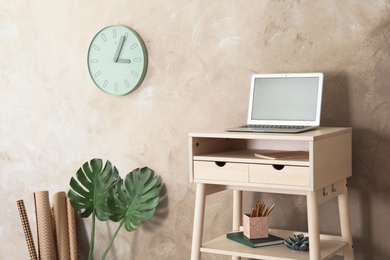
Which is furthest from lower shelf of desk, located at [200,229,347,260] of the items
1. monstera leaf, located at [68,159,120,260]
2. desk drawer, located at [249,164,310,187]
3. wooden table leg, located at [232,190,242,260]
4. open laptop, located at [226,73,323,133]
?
monstera leaf, located at [68,159,120,260]

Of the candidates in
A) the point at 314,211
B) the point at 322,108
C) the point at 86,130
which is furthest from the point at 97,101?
the point at 314,211

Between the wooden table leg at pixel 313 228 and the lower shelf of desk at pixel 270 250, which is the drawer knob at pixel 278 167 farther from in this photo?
the lower shelf of desk at pixel 270 250

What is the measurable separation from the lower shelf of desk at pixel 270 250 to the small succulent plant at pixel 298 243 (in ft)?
0.07

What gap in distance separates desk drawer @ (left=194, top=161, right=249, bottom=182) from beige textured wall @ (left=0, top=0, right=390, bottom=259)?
0.45 metres

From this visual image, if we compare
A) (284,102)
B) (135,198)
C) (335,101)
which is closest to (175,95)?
(135,198)

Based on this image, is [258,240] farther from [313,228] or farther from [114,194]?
[114,194]

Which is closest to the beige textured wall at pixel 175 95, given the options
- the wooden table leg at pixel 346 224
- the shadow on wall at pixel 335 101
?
the shadow on wall at pixel 335 101

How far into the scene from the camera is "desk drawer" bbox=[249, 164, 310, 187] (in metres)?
2.61

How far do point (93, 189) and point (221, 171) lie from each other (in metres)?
0.92

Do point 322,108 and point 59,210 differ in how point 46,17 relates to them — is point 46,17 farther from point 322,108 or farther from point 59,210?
point 322,108

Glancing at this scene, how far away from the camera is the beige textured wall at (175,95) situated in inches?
116

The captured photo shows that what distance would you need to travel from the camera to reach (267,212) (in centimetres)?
293

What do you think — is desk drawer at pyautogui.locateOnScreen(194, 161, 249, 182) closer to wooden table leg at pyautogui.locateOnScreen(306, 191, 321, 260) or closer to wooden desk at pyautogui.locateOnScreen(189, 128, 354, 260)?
wooden desk at pyautogui.locateOnScreen(189, 128, 354, 260)

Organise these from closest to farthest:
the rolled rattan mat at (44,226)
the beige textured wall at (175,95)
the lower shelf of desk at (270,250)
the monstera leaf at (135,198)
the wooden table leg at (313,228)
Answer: the wooden table leg at (313,228)
the lower shelf of desk at (270,250)
the beige textured wall at (175,95)
the monstera leaf at (135,198)
the rolled rattan mat at (44,226)
